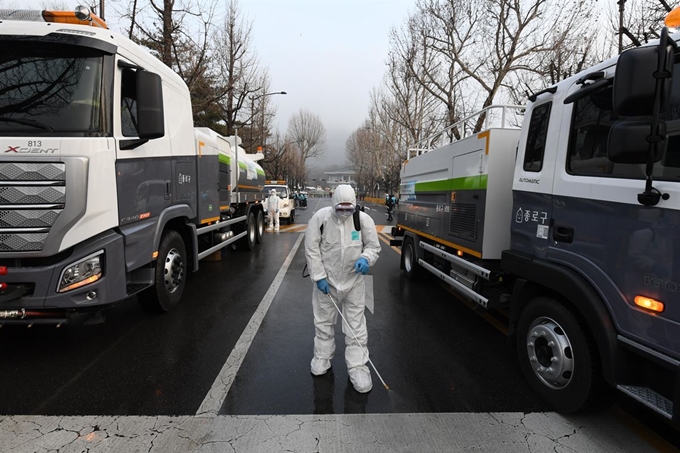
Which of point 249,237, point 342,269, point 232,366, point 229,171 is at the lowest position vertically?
point 232,366

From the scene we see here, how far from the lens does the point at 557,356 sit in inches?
111

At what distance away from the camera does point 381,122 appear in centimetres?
4400

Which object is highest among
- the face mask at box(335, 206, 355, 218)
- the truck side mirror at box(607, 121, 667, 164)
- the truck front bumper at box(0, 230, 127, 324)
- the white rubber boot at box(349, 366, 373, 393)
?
the truck side mirror at box(607, 121, 667, 164)

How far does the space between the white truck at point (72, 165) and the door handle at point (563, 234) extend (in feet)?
12.7

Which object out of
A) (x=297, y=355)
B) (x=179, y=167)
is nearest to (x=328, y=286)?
(x=297, y=355)

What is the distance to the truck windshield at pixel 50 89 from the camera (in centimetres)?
328

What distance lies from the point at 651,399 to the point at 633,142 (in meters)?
1.52

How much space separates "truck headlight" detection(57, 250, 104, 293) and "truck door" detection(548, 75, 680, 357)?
3.96 metres

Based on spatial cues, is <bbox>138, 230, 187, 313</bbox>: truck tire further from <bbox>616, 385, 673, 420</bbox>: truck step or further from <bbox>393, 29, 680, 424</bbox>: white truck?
<bbox>616, 385, 673, 420</bbox>: truck step

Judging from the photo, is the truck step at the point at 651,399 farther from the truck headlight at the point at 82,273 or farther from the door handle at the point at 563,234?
the truck headlight at the point at 82,273

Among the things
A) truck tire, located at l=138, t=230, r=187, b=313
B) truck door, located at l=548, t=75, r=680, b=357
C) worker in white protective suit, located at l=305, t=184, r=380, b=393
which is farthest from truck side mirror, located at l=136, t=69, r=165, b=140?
truck door, located at l=548, t=75, r=680, b=357

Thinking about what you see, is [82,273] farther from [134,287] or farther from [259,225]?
[259,225]

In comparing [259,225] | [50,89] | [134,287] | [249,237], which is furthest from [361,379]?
[259,225]

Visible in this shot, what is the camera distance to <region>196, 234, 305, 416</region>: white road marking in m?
2.94
